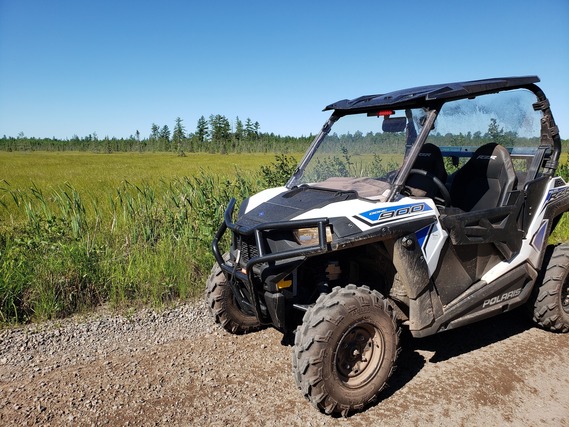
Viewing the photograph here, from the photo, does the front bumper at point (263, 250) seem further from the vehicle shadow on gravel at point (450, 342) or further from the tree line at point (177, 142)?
the tree line at point (177, 142)

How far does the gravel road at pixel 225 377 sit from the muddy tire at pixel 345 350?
0.17 meters

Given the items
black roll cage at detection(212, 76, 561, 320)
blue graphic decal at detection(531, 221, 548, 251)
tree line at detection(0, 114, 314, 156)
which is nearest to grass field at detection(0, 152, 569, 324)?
black roll cage at detection(212, 76, 561, 320)

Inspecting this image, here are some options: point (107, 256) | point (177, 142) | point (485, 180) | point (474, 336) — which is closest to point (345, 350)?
point (474, 336)

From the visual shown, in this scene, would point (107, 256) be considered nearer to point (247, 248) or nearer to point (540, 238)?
point (247, 248)

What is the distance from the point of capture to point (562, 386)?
3.68 meters

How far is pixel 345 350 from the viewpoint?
339 cm

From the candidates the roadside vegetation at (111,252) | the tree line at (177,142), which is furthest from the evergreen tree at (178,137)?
the roadside vegetation at (111,252)

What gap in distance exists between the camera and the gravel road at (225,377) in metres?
3.25

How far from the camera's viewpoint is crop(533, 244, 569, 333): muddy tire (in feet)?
14.8

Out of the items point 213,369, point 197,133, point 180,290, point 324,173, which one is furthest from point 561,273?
point 197,133

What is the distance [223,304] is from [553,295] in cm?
306

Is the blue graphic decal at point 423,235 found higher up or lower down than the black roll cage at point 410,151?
lower down

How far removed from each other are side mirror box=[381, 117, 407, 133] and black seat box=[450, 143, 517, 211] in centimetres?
95

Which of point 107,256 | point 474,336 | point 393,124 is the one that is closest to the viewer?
point 393,124
